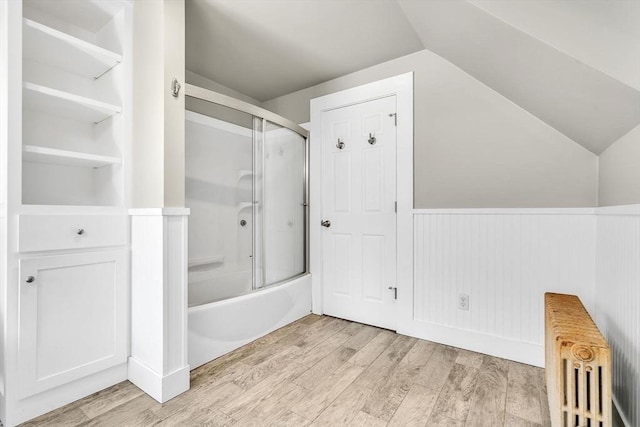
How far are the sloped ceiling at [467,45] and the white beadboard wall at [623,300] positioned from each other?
1.41 feet

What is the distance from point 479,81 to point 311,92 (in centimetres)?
146

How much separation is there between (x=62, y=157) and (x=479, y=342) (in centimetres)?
268

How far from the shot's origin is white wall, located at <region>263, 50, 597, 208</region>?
181 centimetres

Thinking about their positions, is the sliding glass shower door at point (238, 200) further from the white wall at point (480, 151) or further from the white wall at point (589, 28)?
the white wall at point (589, 28)

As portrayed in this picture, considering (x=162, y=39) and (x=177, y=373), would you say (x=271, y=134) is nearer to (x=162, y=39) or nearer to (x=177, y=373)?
(x=162, y=39)

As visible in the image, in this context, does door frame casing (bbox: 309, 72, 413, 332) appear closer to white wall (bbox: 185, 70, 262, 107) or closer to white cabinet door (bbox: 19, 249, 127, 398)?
white wall (bbox: 185, 70, 262, 107)

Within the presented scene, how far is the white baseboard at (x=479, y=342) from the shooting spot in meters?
1.82

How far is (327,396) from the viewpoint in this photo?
152 centimetres

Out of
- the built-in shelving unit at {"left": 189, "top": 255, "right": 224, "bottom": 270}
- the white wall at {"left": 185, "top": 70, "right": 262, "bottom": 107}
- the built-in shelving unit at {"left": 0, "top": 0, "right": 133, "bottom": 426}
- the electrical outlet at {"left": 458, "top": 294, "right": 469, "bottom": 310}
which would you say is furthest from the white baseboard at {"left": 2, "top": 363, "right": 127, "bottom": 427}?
the white wall at {"left": 185, "top": 70, "right": 262, "bottom": 107}

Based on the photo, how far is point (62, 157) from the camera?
61.0 inches

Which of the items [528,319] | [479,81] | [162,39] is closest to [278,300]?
[528,319]

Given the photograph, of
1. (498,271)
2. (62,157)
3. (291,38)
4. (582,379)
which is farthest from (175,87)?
(498,271)

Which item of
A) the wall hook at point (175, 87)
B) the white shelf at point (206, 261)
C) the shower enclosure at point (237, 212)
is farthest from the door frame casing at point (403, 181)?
the wall hook at point (175, 87)

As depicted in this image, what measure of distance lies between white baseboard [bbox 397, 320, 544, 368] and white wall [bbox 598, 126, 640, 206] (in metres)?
0.95
